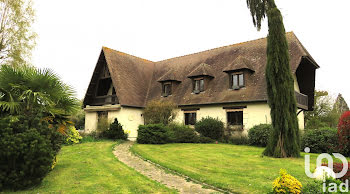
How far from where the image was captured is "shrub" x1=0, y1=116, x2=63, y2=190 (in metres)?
6.11

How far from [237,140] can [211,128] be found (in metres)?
2.14

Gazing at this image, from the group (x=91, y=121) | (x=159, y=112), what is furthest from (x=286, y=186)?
(x=91, y=121)

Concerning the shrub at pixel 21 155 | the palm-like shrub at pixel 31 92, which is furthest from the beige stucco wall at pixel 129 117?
the shrub at pixel 21 155

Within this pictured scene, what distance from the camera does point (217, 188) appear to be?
6.33 meters

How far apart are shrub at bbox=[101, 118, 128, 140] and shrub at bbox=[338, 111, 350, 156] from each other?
15.2 m

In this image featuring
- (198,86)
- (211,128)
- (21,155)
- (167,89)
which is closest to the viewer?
(21,155)

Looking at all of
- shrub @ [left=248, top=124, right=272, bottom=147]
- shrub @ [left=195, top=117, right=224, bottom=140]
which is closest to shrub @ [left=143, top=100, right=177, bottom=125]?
Answer: shrub @ [left=195, top=117, right=224, bottom=140]

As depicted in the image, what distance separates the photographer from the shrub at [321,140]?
43.8 feet

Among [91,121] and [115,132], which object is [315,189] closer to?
[115,132]

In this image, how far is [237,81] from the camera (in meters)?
19.9

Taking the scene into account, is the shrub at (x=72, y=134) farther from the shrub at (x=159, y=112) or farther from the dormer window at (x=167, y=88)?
the dormer window at (x=167, y=88)

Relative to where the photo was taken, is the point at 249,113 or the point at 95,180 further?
the point at 249,113

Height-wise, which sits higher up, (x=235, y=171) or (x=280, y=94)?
(x=280, y=94)

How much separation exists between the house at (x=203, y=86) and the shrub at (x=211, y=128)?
34.1 inches
